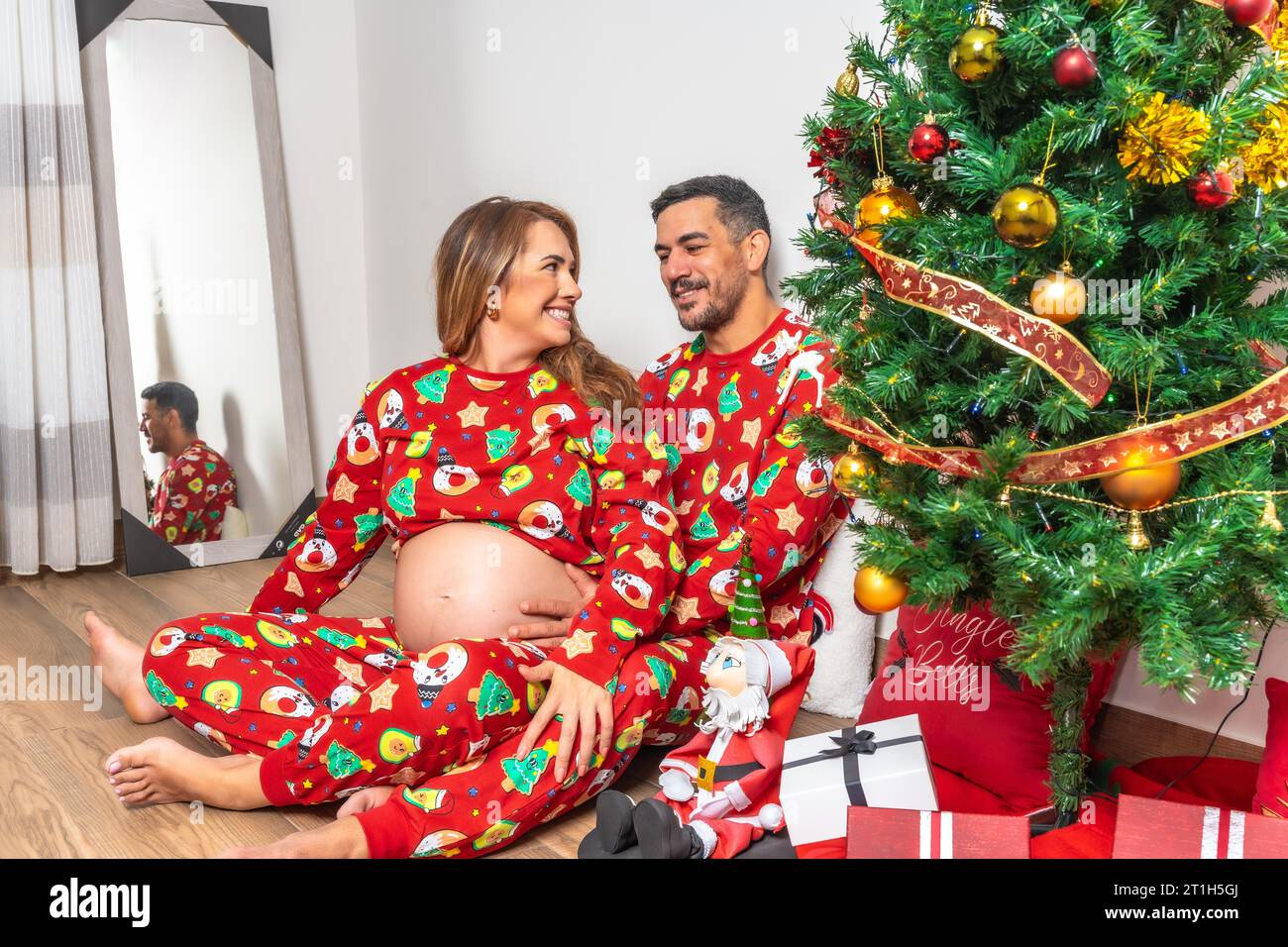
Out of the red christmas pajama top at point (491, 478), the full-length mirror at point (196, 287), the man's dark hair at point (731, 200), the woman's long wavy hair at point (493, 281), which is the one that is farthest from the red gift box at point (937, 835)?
the full-length mirror at point (196, 287)

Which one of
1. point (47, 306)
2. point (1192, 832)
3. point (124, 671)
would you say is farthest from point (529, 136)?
point (1192, 832)

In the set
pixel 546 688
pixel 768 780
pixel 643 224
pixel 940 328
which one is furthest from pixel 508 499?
pixel 643 224

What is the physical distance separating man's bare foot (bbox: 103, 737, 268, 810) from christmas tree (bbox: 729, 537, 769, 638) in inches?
27.2

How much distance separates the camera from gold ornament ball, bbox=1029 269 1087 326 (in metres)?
1.05

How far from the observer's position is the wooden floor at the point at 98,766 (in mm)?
1460

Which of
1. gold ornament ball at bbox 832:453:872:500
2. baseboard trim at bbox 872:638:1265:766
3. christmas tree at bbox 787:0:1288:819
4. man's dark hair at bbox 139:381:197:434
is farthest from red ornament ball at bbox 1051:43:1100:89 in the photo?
man's dark hair at bbox 139:381:197:434

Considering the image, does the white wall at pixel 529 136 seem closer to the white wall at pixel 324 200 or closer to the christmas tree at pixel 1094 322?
the white wall at pixel 324 200

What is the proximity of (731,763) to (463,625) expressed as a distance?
0.48 metres

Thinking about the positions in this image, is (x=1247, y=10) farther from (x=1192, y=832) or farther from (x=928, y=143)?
(x=1192, y=832)

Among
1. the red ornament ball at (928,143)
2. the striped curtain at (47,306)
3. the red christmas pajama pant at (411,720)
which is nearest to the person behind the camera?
the red ornament ball at (928,143)

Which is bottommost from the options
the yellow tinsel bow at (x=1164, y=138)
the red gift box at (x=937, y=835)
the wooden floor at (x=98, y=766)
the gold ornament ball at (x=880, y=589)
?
the wooden floor at (x=98, y=766)

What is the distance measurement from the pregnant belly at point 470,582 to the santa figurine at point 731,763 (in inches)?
14.8

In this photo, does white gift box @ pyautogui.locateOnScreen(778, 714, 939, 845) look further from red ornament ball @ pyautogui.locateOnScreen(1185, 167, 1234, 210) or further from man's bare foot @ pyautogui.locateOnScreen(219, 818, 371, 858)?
red ornament ball @ pyautogui.locateOnScreen(1185, 167, 1234, 210)

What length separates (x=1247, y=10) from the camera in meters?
1.02
